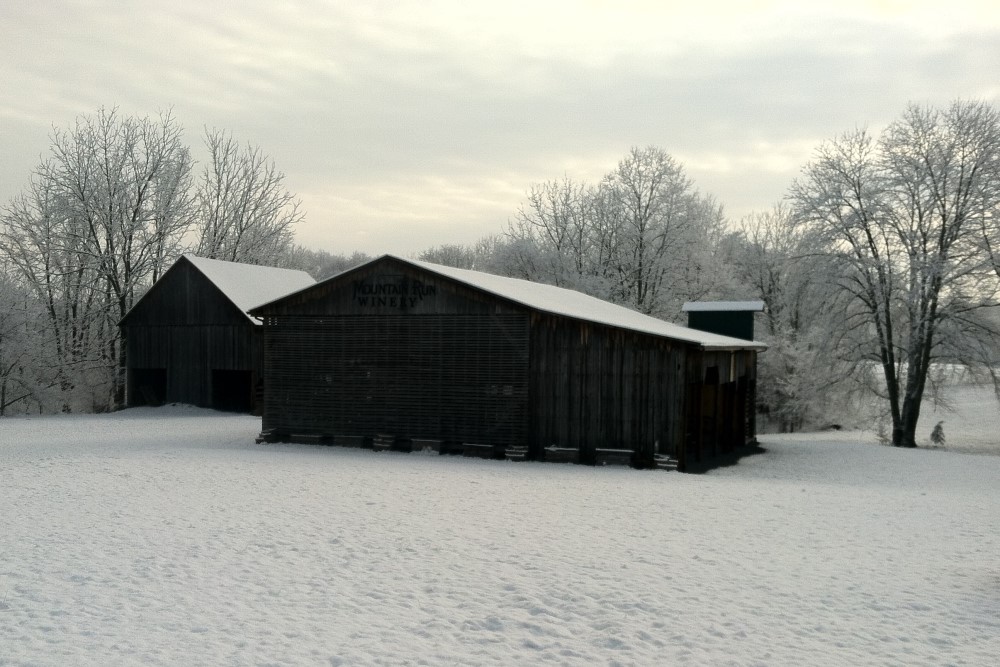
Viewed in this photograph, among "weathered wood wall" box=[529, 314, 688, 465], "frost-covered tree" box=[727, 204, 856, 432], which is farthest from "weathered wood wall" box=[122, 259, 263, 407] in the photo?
"frost-covered tree" box=[727, 204, 856, 432]

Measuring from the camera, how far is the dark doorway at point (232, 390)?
110ft

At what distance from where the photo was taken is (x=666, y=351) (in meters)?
19.0

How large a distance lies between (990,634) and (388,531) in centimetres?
709

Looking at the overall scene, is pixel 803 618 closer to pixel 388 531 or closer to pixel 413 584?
pixel 413 584

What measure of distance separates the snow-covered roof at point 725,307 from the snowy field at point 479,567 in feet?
37.6

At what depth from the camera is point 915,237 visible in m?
32.0

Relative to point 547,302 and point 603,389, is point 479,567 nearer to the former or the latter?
point 603,389

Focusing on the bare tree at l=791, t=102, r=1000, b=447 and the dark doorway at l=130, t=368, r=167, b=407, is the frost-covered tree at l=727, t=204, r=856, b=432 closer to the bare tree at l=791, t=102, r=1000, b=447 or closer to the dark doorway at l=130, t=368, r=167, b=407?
the bare tree at l=791, t=102, r=1000, b=447

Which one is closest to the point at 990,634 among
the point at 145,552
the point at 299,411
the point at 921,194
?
the point at 145,552

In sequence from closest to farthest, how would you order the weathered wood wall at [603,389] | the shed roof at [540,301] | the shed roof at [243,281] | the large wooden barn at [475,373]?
the weathered wood wall at [603,389] → the large wooden barn at [475,373] → the shed roof at [540,301] → the shed roof at [243,281]

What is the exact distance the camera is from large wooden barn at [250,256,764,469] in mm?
19281

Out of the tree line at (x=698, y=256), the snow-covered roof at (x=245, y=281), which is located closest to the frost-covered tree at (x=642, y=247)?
the tree line at (x=698, y=256)

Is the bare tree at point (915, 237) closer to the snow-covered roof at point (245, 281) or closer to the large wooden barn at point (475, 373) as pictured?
the large wooden barn at point (475, 373)

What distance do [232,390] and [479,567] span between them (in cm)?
2680
